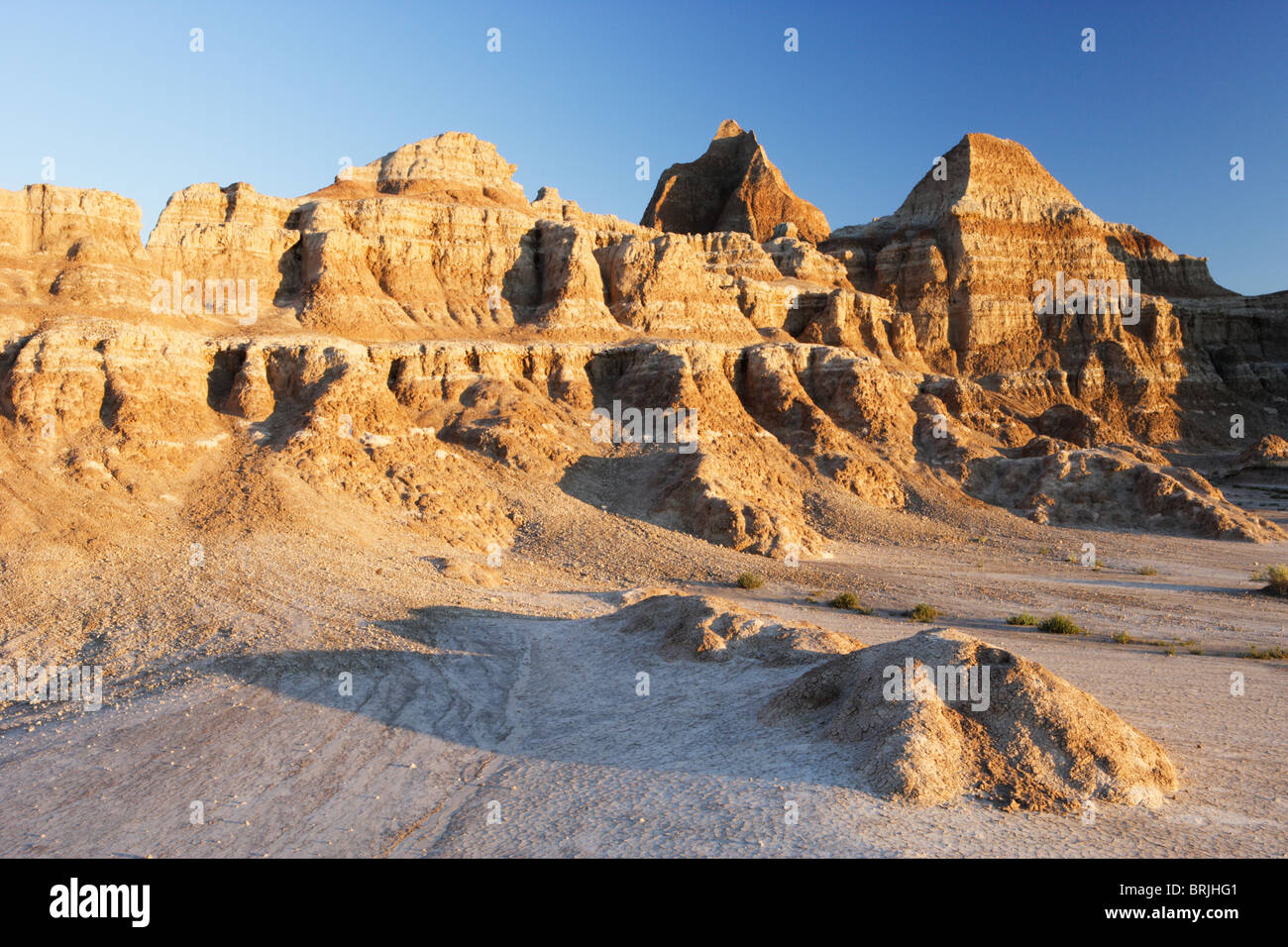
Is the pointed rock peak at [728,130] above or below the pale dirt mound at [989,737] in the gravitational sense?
above

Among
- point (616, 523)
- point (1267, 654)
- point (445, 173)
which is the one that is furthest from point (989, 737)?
point (445, 173)

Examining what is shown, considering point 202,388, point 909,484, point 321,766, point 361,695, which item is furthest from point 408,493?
point 909,484

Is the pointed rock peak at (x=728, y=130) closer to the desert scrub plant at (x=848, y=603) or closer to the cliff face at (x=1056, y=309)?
the cliff face at (x=1056, y=309)

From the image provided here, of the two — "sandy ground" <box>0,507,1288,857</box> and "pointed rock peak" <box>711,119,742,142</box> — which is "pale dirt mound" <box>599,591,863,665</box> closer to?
"sandy ground" <box>0,507,1288,857</box>

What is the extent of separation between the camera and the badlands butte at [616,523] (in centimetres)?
901

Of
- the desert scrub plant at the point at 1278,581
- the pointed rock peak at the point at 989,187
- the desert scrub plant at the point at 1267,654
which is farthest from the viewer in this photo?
the pointed rock peak at the point at 989,187

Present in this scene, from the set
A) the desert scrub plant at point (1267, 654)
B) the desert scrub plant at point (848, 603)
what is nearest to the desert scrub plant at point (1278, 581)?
the desert scrub plant at point (1267, 654)

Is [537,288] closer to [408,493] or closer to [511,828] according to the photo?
[408,493]

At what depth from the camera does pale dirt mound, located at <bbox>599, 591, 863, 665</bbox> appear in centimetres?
1420

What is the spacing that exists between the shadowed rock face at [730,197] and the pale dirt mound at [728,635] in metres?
60.4

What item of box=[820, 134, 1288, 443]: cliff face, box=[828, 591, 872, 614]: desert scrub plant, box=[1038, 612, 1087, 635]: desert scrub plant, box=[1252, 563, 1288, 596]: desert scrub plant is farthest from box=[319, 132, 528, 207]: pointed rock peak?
box=[1252, 563, 1288, 596]: desert scrub plant

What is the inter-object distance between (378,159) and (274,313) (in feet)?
61.4

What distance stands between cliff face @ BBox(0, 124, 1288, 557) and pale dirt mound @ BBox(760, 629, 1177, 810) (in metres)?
17.7

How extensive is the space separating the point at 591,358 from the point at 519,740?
29024 mm
